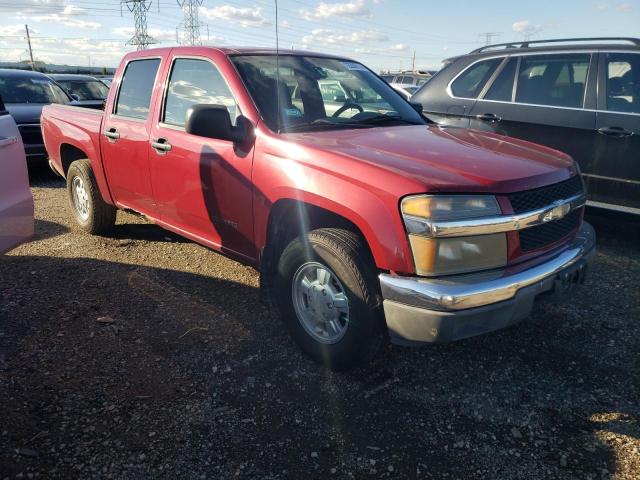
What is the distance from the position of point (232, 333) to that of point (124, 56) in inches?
115

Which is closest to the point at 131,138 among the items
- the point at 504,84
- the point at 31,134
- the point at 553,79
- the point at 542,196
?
the point at 542,196

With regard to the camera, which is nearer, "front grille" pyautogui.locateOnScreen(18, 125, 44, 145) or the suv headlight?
the suv headlight

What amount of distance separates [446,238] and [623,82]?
→ 3.65m

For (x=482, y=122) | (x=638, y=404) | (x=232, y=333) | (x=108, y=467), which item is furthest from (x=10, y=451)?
(x=482, y=122)

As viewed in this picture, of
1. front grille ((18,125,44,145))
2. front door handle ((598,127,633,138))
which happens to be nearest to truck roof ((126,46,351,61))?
front door handle ((598,127,633,138))

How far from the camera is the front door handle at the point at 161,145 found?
3.69 m

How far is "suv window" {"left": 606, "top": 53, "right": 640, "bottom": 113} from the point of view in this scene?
463cm

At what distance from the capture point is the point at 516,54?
530 cm

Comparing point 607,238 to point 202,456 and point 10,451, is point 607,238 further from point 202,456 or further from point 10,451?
point 10,451

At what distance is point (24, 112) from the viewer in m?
8.27

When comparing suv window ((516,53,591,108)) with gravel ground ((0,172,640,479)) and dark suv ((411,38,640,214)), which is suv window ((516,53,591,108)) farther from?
gravel ground ((0,172,640,479))

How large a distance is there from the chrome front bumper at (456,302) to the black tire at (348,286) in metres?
Result: 0.14

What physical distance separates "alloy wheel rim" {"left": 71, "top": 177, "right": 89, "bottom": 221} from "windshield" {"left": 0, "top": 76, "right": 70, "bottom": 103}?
471cm

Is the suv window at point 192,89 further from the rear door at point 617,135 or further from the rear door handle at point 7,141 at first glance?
the rear door at point 617,135
